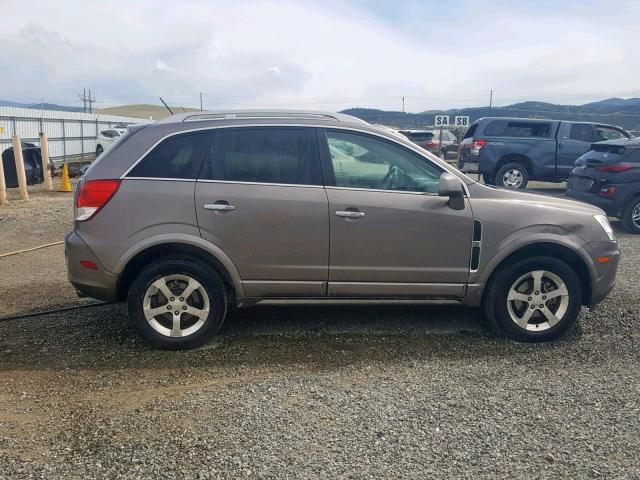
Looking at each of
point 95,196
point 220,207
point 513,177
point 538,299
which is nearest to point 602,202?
point 513,177

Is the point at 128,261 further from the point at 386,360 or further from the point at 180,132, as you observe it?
the point at 386,360

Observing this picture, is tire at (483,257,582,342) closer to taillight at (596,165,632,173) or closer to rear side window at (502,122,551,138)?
taillight at (596,165,632,173)

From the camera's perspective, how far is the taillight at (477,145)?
48.6 feet

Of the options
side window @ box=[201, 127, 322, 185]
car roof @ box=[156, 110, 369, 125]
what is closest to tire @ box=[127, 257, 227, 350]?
side window @ box=[201, 127, 322, 185]

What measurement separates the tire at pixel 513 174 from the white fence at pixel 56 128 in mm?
17794

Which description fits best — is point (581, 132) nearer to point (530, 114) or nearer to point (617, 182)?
point (617, 182)

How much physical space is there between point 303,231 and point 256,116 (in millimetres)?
1074

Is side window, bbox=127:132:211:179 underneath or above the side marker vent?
above

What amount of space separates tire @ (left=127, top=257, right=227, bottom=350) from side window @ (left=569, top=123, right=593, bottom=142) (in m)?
13.2

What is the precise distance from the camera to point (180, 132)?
4.46m

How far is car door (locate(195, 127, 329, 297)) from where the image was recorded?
4.32m

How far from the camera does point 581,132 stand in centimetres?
1489

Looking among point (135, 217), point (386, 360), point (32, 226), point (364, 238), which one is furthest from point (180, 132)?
point (32, 226)

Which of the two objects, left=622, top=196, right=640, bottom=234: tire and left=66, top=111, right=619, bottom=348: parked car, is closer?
left=66, top=111, right=619, bottom=348: parked car
